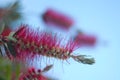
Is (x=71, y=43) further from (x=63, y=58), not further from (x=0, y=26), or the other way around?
(x=0, y=26)

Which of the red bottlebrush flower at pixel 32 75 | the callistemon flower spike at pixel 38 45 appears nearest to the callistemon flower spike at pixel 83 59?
the callistemon flower spike at pixel 38 45

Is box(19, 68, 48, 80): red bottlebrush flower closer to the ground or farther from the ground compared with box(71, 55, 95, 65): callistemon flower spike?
closer to the ground

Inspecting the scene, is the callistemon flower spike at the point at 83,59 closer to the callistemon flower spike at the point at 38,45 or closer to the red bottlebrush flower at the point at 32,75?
the callistemon flower spike at the point at 38,45

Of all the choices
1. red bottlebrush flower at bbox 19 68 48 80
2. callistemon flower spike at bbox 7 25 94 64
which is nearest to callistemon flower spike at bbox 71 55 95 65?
callistemon flower spike at bbox 7 25 94 64

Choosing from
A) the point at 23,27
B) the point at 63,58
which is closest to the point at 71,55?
the point at 63,58

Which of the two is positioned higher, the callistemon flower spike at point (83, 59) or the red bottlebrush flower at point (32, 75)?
the callistemon flower spike at point (83, 59)

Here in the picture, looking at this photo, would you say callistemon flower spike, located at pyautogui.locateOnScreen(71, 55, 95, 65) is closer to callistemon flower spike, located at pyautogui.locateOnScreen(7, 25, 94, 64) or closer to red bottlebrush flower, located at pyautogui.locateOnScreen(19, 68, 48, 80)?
callistemon flower spike, located at pyautogui.locateOnScreen(7, 25, 94, 64)

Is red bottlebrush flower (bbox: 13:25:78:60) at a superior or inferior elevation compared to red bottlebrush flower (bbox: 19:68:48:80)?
superior

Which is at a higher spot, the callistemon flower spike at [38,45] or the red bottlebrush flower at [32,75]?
the callistemon flower spike at [38,45]
